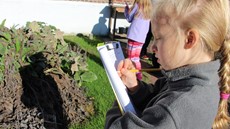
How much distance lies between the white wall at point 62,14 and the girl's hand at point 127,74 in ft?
24.6

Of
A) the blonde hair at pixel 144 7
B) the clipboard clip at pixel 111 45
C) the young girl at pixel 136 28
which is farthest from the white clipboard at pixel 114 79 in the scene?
the young girl at pixel 136 28

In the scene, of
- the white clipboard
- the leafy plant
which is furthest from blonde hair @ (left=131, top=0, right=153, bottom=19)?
the white clipboard

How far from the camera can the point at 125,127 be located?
1322 millimetres

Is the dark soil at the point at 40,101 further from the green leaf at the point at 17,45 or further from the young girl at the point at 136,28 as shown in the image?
the young girl at the point at 136,28

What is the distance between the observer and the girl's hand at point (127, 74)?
1639mm

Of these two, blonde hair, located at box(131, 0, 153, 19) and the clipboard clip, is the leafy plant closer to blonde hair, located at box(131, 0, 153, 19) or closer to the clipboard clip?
blonde hair, located at box(131, 0, 153, 19)

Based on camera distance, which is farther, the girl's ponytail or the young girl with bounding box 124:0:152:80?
the young girl with bounding box 124:0:152:80

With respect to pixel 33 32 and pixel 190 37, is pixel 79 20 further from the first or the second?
pixel 190 37

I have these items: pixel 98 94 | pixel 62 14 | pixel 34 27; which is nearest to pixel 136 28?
pixel 98 94

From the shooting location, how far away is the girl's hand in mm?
1639

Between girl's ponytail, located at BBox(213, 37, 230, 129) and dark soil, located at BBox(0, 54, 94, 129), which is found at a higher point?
girl's ponytail, located at BBox(213, 37, 230, 129)

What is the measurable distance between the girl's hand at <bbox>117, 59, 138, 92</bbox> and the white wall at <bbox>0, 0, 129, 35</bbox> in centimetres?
751

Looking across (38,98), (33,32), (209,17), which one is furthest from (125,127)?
(33,32)

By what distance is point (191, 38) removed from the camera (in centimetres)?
141
